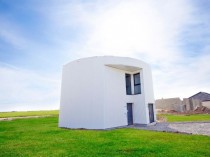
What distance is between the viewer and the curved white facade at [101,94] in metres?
15.2

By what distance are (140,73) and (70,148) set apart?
11.4 m

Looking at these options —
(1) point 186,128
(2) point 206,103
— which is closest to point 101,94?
(1) point 186,128

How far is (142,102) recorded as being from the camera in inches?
688

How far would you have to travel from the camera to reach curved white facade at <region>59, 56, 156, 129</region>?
15.2 m

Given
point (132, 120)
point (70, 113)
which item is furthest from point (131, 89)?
point (70, 113)

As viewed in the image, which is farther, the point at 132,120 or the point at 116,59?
the point at 132,120

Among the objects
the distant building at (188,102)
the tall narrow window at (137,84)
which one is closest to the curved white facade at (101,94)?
the tall narrow window at (137,84)

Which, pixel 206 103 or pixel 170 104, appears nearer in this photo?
pixel 206 103

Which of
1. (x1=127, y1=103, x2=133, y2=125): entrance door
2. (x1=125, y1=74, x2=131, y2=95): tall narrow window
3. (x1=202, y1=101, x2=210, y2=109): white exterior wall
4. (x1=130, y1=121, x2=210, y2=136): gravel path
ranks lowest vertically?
(x1=130, y1=121, x2=210, y2=136): gravel path

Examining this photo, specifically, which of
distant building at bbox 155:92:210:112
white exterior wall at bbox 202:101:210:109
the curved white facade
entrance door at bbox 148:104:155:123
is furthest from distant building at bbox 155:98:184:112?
the curved white facade

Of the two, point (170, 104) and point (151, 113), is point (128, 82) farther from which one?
point (170, 104)

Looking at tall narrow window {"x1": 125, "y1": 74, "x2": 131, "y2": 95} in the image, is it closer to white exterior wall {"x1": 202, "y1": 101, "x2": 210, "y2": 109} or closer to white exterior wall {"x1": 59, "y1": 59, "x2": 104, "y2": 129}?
white exterior wall {"x1": 59, "y1": 59, "x2": 104, "y2": 129}

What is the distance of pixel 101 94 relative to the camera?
49.4 feet

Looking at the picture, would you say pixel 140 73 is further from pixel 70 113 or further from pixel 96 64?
pixel 70 113
